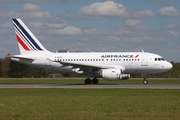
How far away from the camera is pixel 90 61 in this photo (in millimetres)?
50625

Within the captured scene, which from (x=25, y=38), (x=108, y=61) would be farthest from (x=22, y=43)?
(x=108, y=61)

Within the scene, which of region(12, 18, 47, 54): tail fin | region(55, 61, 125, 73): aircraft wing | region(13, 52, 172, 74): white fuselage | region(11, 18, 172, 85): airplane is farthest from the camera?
region(12, 18, 47, 54): tail fin

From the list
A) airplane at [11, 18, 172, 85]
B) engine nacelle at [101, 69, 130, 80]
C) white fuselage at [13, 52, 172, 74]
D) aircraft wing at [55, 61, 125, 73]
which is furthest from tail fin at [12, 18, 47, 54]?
engine nacelle at [101, 69, 130, 80]

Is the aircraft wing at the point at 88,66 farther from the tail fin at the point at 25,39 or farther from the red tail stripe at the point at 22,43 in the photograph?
the red tail stripe at the point at 22,43

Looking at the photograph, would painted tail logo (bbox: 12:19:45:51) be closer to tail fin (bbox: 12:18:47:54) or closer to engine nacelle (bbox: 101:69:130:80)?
tail fin (bbox: 12:18:47:54)

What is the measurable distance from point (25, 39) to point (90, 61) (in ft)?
30.3

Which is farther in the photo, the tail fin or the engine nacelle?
the tail fin

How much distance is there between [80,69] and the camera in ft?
163

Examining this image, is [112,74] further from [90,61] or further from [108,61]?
[90,61]

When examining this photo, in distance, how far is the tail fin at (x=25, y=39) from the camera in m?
53.0

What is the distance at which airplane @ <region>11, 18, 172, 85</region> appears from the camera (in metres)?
48.8
